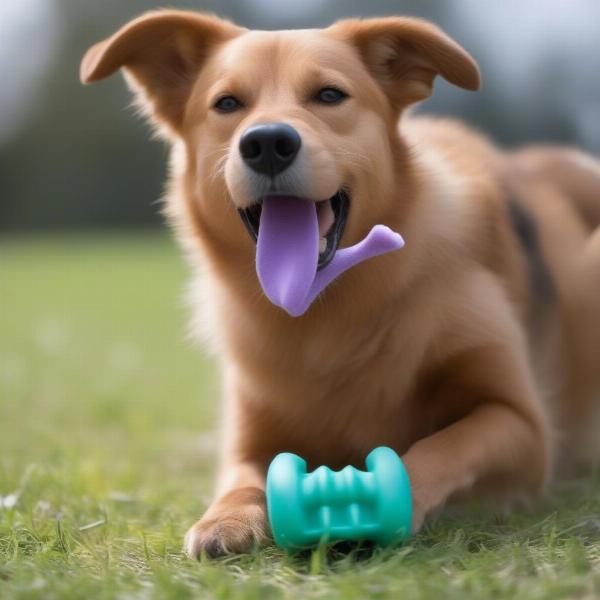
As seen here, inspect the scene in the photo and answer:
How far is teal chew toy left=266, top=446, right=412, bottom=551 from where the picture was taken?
2773mm

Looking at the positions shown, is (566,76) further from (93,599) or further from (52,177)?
(93,599)

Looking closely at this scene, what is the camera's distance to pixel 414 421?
3680 millimetres

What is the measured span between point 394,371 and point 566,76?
22.2 metres

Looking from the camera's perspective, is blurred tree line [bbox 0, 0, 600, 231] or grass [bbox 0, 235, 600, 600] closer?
grass [bbox 0, 235, 600, 600]

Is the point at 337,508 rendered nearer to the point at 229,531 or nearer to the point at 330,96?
the point at 229,531

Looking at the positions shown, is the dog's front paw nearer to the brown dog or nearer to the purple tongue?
the brown dog

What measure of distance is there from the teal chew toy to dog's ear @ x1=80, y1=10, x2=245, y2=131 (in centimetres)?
167

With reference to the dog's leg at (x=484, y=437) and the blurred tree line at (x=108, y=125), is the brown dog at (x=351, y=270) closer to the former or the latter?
the dog's leg at (x=484, y=437)

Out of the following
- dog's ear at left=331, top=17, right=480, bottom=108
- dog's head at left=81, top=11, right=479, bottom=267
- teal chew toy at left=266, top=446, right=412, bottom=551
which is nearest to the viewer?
teal chew toy at left=266, top=446, right=412, bottom=551

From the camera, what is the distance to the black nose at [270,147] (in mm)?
3104

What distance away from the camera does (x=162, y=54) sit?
12.8ft

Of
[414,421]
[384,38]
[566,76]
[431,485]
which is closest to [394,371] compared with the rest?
[414,421]

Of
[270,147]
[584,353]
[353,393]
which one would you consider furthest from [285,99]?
[584,353]

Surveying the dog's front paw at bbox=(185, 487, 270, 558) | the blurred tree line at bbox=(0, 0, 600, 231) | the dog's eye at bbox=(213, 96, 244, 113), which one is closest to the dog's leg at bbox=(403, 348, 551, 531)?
the dog's front paw at bbox=(185, 487, 270, 558)
